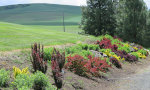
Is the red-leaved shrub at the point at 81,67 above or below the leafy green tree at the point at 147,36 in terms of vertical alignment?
above

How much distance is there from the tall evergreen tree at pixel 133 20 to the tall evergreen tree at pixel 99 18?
2138mm

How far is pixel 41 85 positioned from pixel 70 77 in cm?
246

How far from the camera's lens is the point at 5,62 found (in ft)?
28.2

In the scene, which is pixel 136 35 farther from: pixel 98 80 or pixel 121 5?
pixel 98 80

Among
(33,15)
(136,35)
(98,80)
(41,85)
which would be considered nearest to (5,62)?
(41,85)

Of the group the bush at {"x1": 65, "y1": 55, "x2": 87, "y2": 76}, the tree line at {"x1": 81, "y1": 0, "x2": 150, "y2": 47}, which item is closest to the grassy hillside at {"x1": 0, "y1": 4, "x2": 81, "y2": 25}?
the tree line at {"x1": 81, "y1": 0, "x2": 150, "y2": 47}

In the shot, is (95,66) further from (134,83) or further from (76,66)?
(134,83)

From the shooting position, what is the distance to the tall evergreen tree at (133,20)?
107 feet

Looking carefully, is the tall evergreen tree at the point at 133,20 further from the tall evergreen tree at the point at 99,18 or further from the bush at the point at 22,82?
the bush at the point at 22,82

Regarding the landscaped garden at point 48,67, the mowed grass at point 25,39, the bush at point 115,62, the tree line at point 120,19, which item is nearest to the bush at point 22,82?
the landscaped garden at point 48,67

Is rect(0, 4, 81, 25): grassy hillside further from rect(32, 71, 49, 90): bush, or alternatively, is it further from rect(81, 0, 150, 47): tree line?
rect(32, 71, 49, 90): bush

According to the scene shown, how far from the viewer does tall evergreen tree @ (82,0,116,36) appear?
34.9 m

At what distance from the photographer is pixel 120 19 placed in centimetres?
3322

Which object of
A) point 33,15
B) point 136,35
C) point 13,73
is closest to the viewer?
point 13,73
